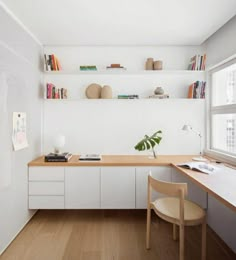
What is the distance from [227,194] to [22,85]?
2237 millimetres

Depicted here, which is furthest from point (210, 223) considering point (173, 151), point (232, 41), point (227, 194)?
point (232, 41)

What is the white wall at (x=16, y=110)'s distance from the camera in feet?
6.07

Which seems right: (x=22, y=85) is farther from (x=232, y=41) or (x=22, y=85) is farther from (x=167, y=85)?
(x=232, y=41)

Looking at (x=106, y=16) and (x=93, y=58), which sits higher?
(x=106, y=16)

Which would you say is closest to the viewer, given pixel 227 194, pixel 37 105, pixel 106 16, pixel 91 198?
pixel 227 194

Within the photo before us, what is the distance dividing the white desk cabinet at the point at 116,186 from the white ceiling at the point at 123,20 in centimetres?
171

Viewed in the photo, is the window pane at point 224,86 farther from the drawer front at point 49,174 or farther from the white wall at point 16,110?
the white wall at point 16,110

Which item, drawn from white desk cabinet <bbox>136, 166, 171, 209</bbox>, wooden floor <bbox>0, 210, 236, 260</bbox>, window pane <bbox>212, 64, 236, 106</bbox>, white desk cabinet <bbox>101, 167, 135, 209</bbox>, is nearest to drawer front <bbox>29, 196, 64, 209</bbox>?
wooden floor <bbox>0, 210, 236, 260</bbox>

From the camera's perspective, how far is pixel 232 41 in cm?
216

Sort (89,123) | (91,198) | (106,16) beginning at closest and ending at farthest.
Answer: (106,16), (91,198), (89,123)

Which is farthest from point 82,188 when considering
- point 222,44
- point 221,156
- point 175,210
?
point 222,44

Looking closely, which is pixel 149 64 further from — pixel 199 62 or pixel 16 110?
pixel 16 110

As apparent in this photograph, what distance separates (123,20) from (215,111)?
5.46ft

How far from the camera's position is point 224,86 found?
2566mm
